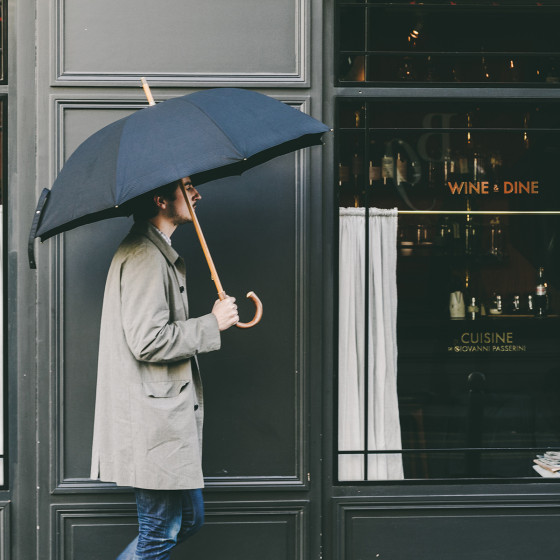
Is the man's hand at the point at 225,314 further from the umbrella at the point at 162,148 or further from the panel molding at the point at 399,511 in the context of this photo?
the panel molding at the point at 399,511

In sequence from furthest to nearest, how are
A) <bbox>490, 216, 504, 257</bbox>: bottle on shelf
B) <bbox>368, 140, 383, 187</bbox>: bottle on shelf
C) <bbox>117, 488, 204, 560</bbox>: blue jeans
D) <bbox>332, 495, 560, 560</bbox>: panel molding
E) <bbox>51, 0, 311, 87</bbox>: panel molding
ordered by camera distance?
<bbox>490, 216, 504, 257</bbox>: bottle on shelf
<bbox>368, 140, 383, 187</bbox>: bottle on shelf
<bbox>332, 495, 560, 560</bbox>: panel molding
<bbox>51, 0, 311, 87</bbox>: panel molding
<bbox>117, 488, 204, 560</bbox>: blue jeans

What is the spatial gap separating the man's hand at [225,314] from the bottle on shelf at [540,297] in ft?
7.07

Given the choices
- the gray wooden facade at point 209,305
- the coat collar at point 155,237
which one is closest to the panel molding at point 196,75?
the gray wooden facade at point 209,305

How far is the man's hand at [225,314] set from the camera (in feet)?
11.1

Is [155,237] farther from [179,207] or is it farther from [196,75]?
[196,75]

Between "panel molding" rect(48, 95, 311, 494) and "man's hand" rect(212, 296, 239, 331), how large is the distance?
36.0 inches

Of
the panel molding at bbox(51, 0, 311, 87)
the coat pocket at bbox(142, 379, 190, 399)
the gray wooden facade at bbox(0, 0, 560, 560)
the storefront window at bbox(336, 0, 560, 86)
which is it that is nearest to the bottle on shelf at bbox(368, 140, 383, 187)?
the gray wooden facade at bbox(0, 0, 560, 560)

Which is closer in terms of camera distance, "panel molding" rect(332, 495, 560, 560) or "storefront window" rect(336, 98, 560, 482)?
"panel molding" rect(332, 495, 560, 560)

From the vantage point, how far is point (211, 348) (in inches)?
131

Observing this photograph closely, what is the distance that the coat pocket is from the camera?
330 centimetres

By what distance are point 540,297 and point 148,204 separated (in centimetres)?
256

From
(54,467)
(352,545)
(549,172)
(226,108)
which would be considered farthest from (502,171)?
(54,467)

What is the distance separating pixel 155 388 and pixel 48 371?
1.17m

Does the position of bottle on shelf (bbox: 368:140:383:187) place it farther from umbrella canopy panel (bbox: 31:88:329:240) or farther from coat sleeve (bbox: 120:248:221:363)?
coat sleeve (bbox: 120:248:221:363)
